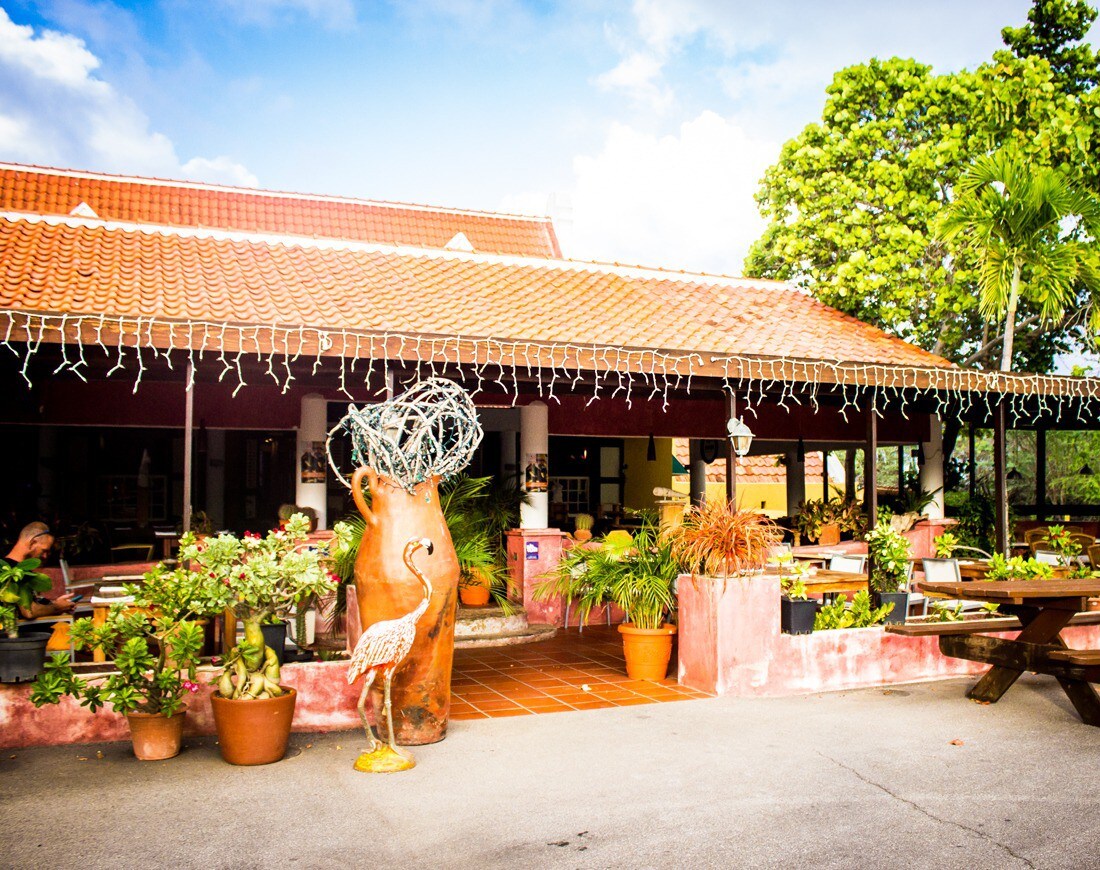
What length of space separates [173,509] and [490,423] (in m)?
4.48

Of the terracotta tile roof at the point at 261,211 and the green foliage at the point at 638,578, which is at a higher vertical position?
the terracotta tile roof at the point at 261,211

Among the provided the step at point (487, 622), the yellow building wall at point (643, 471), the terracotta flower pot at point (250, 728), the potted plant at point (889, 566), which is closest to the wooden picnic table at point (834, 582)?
the potted plant at point (889, 566)

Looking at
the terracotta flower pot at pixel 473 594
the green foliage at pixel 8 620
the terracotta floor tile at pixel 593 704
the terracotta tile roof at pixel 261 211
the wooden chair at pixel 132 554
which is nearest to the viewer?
the green foliage at pixel 8 620

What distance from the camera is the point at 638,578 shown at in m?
7.64

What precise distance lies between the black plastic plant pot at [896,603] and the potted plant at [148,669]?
16.7 feet

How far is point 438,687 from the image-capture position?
5543 millimetres

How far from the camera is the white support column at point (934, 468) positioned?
1245cm

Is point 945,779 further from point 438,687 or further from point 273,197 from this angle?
point 273,197

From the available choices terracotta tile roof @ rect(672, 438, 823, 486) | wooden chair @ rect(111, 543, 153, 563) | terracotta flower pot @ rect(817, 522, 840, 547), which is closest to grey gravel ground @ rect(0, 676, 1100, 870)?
wooden chair @ rect(111, 543, 153, 563)

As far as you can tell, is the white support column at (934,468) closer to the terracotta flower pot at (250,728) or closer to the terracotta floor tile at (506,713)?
the terracotta floor tile at (506,713)

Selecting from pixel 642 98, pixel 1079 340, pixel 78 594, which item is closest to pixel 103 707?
pixel 78 594

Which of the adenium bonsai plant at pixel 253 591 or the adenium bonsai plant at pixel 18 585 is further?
the adenium bonsai plant at pixel 18 585

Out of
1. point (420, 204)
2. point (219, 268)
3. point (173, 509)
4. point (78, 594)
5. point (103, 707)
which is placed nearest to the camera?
point (103, 707)

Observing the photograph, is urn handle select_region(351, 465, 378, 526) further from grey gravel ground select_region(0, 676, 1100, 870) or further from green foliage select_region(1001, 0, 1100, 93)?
green foliage select_region(1001, 0, 1100, 93)
